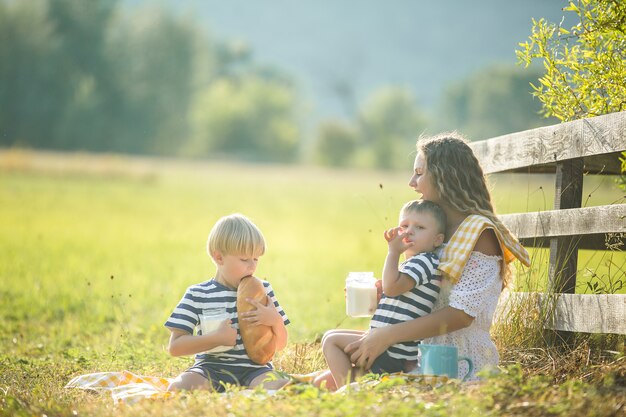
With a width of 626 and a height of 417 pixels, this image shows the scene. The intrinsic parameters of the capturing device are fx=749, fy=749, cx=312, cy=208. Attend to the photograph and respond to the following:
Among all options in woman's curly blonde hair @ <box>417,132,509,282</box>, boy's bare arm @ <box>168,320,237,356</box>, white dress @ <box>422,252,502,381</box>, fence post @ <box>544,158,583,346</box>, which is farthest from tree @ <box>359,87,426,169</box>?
boy's bare arm @ <box>168,320,237,356</box>

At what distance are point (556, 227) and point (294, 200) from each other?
24896 millimetres

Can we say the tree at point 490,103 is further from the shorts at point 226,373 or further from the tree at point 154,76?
the shorts at point 226,373

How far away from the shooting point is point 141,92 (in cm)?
6041

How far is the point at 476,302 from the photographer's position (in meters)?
4.42

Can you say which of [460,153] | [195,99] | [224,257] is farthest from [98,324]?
[195,99]

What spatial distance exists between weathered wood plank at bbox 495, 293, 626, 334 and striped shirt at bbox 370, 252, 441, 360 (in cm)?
109

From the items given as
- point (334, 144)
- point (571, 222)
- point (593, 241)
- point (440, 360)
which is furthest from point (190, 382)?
point (334, 144)

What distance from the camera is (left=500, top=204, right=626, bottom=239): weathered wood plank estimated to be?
15.6ft

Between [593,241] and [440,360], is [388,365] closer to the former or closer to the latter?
[440,360]

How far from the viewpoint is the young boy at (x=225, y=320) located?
448 centimetres

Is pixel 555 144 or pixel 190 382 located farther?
pixel 555 144

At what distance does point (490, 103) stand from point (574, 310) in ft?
318

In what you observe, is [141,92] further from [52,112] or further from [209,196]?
[209,196]

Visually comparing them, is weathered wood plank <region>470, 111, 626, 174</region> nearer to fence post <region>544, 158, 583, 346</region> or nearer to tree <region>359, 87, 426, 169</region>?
fence post <region>544, 158, 583, 346</region>
